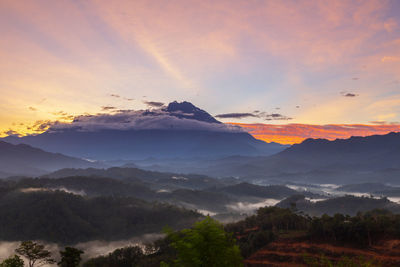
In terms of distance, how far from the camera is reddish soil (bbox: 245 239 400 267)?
4163 inches

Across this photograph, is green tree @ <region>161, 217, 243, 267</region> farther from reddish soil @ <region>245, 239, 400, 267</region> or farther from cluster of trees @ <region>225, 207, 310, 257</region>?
cluster of trees @ <region>225, 207, 310, 257</region>

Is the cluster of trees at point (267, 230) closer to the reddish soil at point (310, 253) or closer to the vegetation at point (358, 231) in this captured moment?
the reddish soil at point (310, 253)

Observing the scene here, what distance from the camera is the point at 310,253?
394ft

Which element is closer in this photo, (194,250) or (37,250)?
(194,250)

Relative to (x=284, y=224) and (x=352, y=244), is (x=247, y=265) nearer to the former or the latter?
(x=352, y=244)

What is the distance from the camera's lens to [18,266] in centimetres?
7800

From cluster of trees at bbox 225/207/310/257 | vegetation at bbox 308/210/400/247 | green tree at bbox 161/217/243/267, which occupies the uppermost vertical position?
green tree at bbox 161/217/243/267

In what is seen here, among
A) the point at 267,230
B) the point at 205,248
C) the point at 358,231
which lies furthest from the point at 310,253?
the point at 205,248

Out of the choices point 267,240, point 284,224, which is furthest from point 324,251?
point 284,224

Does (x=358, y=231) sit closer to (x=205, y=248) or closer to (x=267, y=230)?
(x=267, y=230)

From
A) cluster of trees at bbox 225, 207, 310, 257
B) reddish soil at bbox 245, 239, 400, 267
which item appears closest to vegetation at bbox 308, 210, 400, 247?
reddish soil at bbox 245, 239, 400, 267

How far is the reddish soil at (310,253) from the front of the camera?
4163 inches

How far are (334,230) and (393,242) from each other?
2421cm

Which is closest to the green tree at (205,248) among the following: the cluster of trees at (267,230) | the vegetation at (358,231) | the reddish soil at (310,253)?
the reddish soil at (310,253)
